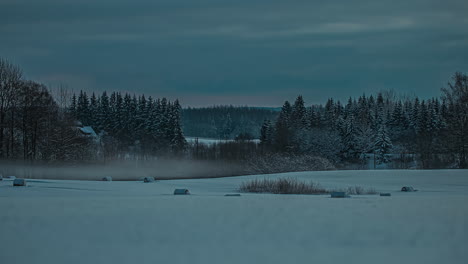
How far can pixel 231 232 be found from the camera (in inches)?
235

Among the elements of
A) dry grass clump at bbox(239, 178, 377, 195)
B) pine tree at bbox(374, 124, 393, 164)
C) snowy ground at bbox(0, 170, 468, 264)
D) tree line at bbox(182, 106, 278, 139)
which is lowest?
dry grass clump at bbox(239, 178, 377, 195)

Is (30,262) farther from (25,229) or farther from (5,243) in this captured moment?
(25,229)

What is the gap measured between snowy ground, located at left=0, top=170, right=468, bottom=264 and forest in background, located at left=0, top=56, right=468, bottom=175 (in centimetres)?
2165

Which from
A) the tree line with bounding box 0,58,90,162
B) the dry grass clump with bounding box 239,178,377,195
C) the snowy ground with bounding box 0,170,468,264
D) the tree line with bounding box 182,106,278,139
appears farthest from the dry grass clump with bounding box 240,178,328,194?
the tree line with bounding box 182,106,278,139

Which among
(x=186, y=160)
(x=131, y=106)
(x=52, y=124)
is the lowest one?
(x=186, y=160)

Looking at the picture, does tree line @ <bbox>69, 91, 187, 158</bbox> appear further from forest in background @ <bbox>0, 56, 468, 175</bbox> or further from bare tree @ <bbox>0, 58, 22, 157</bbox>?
bare tree @ <bbox>0, 58, 22, 157</bbox>

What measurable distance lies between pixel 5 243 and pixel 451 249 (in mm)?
5261

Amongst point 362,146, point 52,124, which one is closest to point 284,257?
point 52,124

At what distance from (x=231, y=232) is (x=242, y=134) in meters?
53.3

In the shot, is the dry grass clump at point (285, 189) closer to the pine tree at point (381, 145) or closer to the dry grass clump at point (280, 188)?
the dry grass clump at point (280, 188)

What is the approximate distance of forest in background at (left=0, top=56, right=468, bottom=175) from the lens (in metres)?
30.5

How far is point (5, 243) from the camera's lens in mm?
5500

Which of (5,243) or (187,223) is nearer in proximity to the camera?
(5,243)

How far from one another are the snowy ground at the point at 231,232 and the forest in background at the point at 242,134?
71.0 ft
